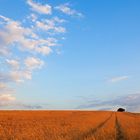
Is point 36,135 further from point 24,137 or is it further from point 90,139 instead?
point 90,139

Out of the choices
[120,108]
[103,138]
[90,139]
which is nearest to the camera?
[90,139]

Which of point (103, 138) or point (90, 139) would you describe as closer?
point (90, 139)

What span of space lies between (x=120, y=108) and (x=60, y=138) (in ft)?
494

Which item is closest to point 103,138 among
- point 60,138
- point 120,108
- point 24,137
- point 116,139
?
point 116,139

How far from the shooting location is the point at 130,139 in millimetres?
19469

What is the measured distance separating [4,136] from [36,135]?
1.63 metres

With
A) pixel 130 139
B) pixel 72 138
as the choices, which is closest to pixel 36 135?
pixel 72 138

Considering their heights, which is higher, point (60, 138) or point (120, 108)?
point (120, 108)

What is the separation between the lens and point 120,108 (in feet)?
545

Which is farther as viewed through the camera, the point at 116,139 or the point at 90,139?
the point at 116,139

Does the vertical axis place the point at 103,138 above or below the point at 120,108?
below

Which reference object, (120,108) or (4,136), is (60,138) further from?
(120,108)

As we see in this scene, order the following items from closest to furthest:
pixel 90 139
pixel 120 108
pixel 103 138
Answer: pixel 90 139
pixel 103 138
pixel 120 108

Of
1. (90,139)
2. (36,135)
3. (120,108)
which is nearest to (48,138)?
(36,135)
